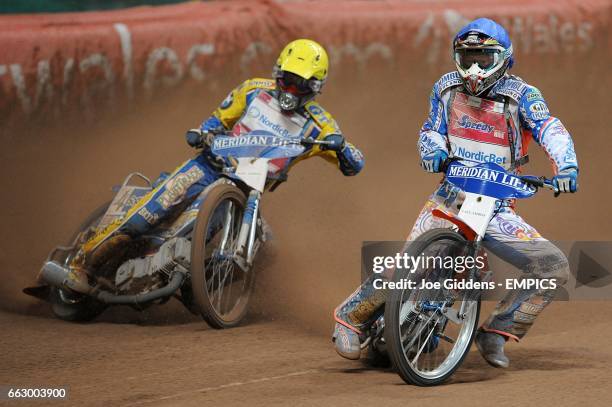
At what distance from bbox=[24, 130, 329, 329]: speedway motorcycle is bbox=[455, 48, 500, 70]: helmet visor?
194cm

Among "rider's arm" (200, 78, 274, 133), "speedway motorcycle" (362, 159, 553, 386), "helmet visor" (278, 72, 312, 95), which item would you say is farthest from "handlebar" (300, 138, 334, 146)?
"speedway motorcycle" (362, 159, 553, 386)

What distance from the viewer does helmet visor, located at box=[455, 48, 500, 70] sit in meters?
6.75

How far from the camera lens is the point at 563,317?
8508 millimetres

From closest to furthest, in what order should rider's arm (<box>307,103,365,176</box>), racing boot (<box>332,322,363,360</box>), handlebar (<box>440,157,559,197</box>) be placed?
handlebar (<box>440,157,559,197</box>) < racing boot (<box>332,322,363,360</box>) < rider's arm (<box>307,103,365,176</box>)

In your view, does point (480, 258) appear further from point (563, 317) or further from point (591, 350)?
point (563, 317)

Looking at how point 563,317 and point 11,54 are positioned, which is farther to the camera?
point 11,54

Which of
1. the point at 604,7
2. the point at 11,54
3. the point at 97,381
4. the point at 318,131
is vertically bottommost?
the point at 97,381

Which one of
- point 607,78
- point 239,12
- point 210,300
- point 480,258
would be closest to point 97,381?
point 210,300

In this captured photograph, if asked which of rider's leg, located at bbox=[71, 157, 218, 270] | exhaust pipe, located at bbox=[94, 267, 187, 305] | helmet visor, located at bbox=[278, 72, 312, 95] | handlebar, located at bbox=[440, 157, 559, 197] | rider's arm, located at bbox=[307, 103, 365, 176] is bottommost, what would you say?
exhaust pipe, located at bbox=[94, 267, 187, 305]

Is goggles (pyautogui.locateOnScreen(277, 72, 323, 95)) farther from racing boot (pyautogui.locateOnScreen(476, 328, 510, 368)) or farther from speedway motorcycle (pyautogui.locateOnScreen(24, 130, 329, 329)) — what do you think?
racing boot (pyautogui.locateOnScreen(476, 328, 510, 368))

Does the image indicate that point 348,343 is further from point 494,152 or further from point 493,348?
point 494,152

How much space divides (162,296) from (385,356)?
1.95m

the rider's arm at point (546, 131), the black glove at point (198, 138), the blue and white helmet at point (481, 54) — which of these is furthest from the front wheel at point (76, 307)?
the rider's arm at point (546, 131)

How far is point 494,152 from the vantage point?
6.83m
